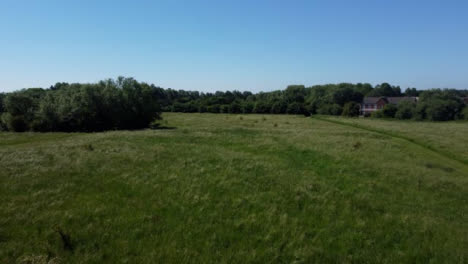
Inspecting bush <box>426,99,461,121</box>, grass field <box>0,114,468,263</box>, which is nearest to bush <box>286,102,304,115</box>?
bush <box>426,99,461,121</box>

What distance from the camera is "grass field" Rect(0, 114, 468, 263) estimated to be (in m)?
6.54

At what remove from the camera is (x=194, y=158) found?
16766 millimetres

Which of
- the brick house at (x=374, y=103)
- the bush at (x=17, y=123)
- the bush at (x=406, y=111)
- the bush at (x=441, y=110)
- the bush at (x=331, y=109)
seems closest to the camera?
the bush at (x=17, y=123)

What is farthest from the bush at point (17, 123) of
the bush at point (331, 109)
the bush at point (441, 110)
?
the bush at point (441, 110)

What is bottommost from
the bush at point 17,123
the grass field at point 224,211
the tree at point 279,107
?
the grass field at point 224,211

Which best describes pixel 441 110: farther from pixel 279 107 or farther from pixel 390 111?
pixel 279 107

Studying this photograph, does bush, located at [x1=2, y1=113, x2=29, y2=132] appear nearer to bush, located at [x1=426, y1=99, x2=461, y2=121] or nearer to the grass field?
the grass field

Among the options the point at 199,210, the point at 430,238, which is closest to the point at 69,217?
the point at 199,210

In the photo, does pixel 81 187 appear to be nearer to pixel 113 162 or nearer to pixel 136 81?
pixel 113 162

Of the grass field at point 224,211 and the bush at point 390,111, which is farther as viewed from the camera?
the bush at point 390,111

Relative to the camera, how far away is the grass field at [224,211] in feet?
21.5

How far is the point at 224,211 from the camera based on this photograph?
8859 millimetres

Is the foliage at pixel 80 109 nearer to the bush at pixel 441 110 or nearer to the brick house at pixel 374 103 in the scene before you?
the bush at pixel 441 110

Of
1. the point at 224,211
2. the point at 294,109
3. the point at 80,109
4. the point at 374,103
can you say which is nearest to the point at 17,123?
the point at 80,109
